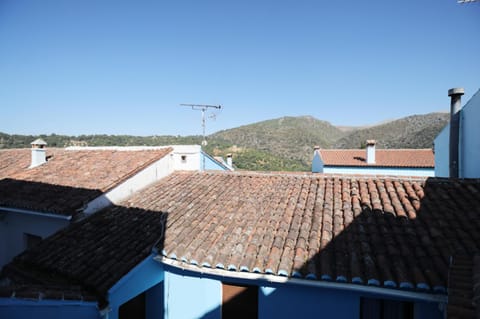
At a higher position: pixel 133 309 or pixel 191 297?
pixel 191 297

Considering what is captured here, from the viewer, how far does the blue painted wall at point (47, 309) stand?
358 cm

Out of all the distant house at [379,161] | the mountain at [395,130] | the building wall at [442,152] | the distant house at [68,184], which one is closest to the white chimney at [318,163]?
the distant house at [379,161]

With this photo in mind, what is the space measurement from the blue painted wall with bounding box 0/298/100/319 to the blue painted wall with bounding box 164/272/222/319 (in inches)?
55.1

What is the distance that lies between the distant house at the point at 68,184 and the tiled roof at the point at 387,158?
807 inches

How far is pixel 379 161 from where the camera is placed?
26.0 metres

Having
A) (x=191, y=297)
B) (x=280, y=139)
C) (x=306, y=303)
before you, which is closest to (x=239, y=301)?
(x=191, y=297)

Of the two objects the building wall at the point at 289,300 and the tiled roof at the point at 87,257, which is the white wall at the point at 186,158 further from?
the building wall at the point at 289,300

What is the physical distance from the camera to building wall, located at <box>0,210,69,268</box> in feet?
23.4

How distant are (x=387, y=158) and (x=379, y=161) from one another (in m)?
0.93

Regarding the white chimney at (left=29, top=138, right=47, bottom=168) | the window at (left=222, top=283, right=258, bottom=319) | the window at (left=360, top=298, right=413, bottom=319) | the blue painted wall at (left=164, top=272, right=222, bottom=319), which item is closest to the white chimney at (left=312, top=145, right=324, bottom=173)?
the white chimney at (left=29, top=138, right=47, bottom=168)

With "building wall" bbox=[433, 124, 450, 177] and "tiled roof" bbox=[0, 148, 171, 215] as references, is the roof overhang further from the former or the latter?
"building wall" bbox=[433, 124, 450, 177]

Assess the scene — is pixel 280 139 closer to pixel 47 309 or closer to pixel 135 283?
pixel 135 283

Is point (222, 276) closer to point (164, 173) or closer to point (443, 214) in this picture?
point (443, 214)

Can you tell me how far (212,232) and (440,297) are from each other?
3776mm
